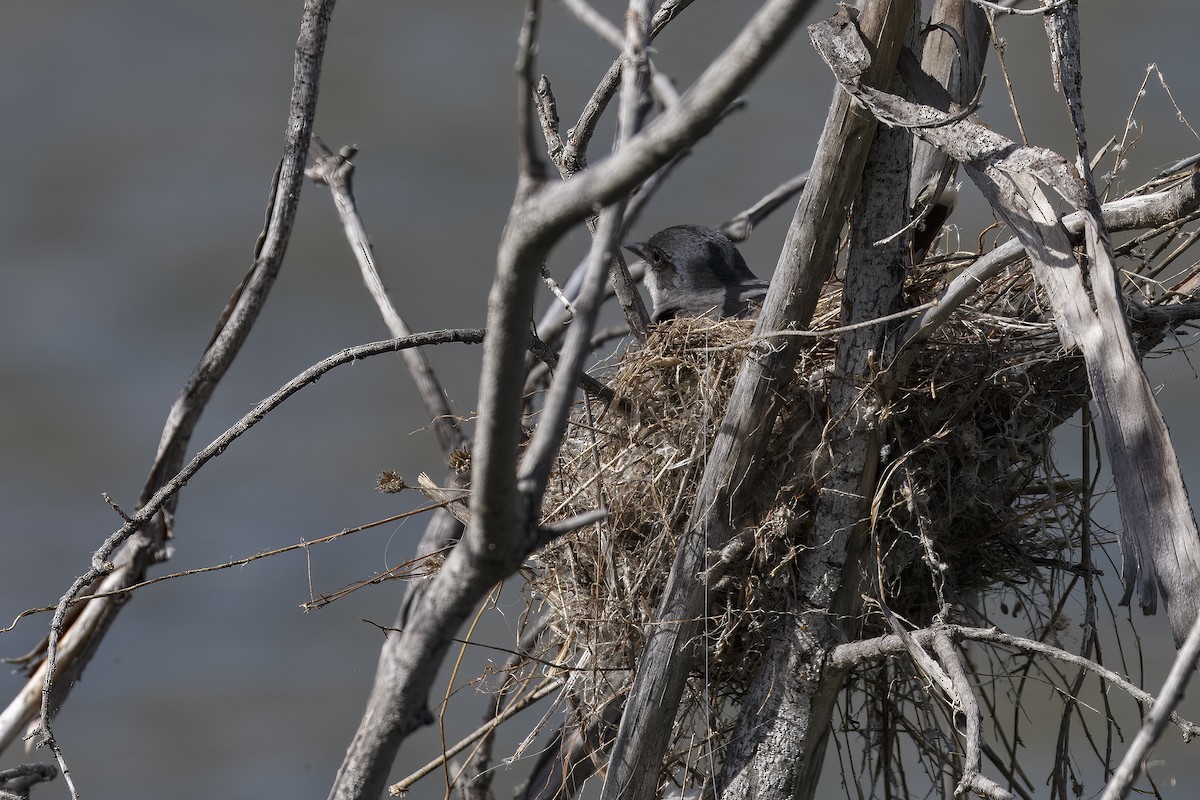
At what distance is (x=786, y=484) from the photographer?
10.7 feet

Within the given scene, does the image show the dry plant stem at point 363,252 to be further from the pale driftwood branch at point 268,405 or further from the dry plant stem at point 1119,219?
the dry plant stem at point 1119,219

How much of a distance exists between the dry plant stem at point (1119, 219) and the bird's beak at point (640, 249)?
2247 mm

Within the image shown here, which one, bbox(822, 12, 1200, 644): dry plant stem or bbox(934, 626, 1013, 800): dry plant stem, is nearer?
bbox(822, 12, 1200, 644): dry plant stem

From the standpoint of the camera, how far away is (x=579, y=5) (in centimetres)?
218

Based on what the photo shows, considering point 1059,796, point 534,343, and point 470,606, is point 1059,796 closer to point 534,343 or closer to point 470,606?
point 534,343

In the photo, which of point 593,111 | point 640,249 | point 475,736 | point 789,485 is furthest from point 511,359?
point 640,249

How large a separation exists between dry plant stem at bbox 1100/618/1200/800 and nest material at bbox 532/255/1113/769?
128cm

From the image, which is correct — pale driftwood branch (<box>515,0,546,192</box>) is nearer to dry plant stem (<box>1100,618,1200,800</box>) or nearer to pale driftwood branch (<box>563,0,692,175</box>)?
dry plant stem (<box>1100,618,1200,800</box>)

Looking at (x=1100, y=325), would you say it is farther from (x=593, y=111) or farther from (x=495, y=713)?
(x=495, y=713)

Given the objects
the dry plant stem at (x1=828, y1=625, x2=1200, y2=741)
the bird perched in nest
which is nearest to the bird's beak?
the bird perched in nest

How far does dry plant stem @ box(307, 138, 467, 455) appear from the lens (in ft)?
14.3

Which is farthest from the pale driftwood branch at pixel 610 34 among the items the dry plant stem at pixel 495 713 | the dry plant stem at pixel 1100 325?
the dry plant stem at pixel 495 713

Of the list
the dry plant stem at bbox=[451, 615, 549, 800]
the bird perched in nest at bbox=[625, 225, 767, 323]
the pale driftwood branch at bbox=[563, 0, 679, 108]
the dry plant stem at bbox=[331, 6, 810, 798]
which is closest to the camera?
the dry plant stem at bbox=[331, 6, 810, 798]

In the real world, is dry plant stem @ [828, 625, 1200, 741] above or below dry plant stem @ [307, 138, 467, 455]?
below
